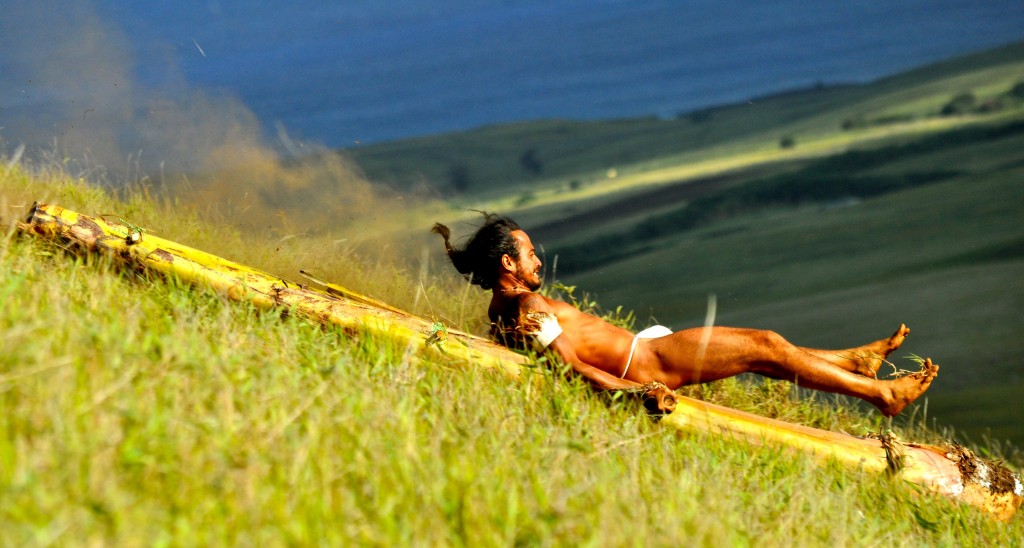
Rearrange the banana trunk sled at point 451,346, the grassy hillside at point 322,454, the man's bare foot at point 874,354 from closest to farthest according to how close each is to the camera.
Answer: the grassy hillside at point 322,454
the banana trunk sled at point 451,346
the man's bare foot at point 874,354

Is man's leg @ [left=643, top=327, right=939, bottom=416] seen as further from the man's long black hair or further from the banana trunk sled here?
the man's long black hair

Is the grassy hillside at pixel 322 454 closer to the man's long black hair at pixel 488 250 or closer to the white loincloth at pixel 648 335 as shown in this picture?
the white loincloth at pixel 648 335

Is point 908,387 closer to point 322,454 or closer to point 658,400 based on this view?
point 658,400

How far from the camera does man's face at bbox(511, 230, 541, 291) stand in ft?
24.8

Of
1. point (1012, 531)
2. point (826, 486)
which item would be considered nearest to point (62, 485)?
point (826, 486)

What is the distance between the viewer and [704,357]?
736cm

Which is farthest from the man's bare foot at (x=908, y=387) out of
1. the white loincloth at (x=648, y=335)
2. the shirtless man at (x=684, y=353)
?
the white loincloth at (x=648, y=335)

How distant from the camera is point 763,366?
741cm

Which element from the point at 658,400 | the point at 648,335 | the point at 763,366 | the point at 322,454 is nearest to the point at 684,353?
the point at 648,335

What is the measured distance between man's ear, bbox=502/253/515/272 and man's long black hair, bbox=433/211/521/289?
20mm

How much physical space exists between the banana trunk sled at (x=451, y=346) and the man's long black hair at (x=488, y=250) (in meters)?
0.70

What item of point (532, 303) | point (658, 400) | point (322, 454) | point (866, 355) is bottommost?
point (322, 454)

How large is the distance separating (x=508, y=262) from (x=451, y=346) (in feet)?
3.86

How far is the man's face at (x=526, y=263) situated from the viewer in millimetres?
7547
